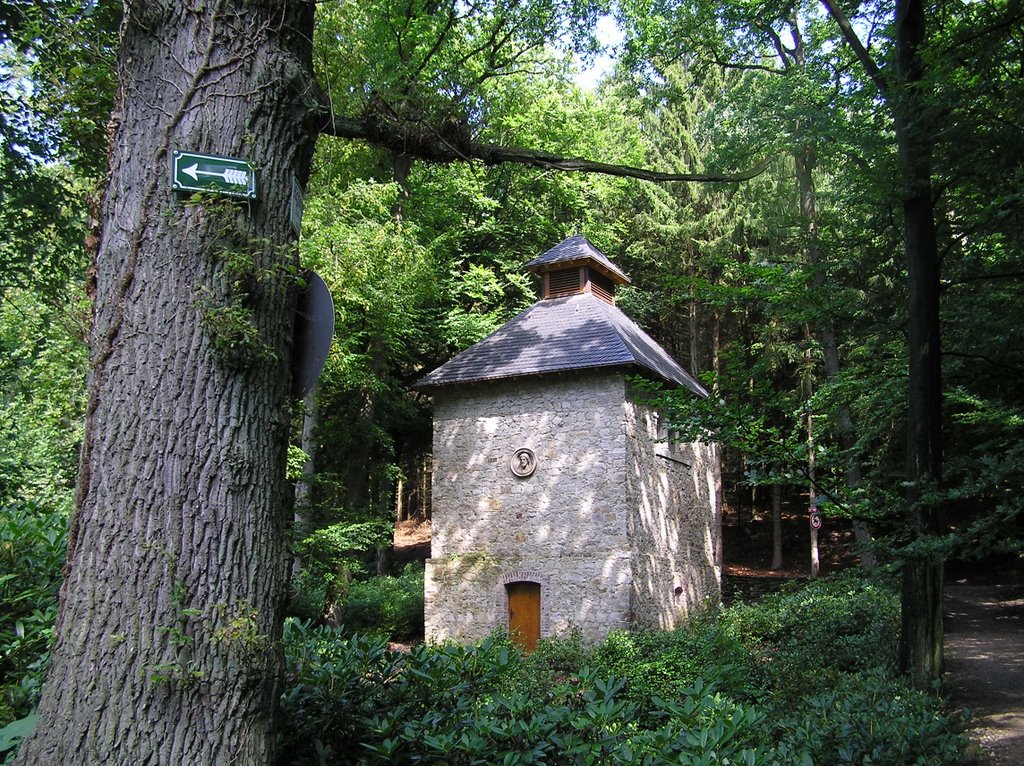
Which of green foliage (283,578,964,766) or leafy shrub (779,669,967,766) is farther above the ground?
green foliage (283,578,964,766)

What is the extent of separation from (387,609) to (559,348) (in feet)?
23.1

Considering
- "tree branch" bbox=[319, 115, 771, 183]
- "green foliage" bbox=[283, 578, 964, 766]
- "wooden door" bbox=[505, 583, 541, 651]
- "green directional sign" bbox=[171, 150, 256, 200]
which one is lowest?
"wooden door" bbox=[505, 583, 541, 651]

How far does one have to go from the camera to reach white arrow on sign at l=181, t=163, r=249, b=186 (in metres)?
2.57

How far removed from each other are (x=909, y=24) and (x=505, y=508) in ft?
32.9

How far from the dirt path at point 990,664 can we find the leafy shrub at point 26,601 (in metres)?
6.58

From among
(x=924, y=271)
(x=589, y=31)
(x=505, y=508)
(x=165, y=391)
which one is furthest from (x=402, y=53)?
(x=165, y=391)

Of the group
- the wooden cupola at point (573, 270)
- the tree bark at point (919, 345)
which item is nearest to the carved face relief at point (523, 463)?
the wooden cupola at point (573, 270)

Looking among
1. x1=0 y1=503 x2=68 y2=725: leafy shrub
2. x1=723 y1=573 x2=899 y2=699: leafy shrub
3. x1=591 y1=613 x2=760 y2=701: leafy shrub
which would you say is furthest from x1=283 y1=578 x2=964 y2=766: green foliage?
x1=591 y1=613 x2=760 y2=701: leafy shrub

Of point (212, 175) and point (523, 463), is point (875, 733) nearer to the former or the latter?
point (212, 175)

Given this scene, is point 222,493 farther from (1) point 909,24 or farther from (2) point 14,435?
(2) point 14,435

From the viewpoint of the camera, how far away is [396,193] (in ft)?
54.2

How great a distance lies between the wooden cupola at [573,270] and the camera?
16.2m

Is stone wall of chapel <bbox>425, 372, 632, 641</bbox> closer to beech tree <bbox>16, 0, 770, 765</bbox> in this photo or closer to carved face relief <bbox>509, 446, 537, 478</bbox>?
carved face relief <bbox>509, 446, 537, 478</bbox>

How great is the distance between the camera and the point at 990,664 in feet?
32.7
